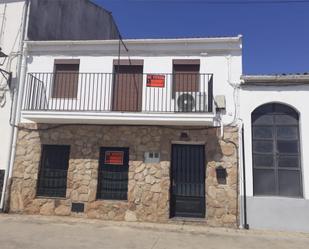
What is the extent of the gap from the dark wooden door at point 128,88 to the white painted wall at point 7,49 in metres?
3.54

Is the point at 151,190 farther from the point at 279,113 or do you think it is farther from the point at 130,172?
the point at 279,113

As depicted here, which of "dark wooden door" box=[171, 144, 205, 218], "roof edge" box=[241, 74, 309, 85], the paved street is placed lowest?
the paved street

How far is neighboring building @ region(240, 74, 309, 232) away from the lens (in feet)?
30.6

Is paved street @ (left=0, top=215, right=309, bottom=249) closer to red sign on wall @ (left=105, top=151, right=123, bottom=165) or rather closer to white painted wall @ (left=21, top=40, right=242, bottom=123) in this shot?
red sign on wall @ (left=105, top=151, right=123, bottom=165)

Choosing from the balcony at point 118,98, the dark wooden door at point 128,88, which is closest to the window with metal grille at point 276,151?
the balcony at point 118,98

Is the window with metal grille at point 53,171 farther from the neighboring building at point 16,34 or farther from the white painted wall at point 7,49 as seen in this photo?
the white painted wall at point 7,49

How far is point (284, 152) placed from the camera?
32.0ft

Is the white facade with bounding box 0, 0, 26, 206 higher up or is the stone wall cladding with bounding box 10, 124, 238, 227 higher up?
the white facade with bounding box 0, 0, 26, 206

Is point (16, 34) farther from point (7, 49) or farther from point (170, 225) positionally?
point (170, 225)

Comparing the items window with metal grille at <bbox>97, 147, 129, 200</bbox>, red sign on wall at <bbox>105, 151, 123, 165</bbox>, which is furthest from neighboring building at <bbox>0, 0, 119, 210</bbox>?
red sign on wall at <bbox>105, 151, 123, 165</bbox>

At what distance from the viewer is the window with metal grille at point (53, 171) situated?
10.6 meters

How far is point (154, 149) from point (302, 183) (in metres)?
4.47

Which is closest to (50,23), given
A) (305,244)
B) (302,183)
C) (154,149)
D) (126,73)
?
(126,73)

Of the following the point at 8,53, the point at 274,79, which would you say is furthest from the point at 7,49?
the point at 274,79
